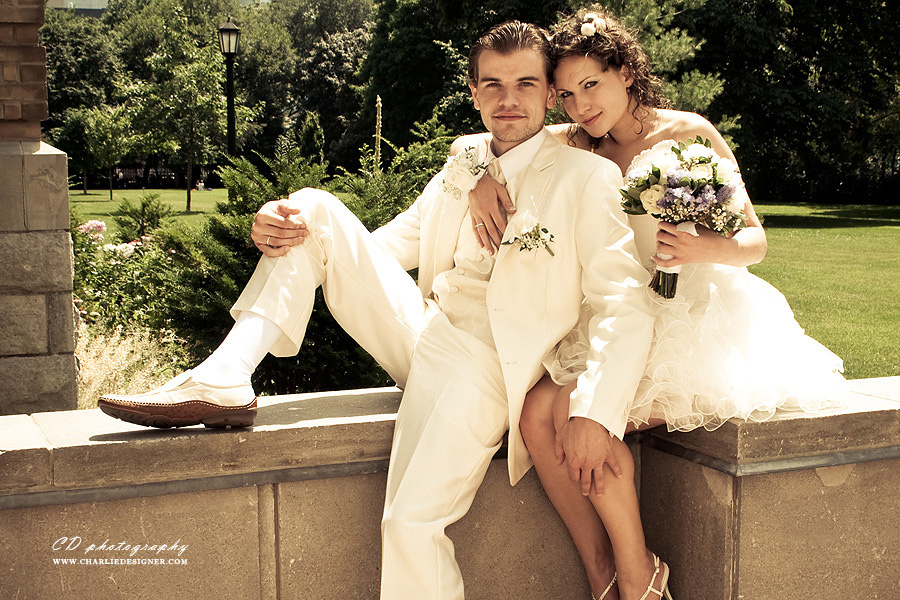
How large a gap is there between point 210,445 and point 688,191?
1.77 meters

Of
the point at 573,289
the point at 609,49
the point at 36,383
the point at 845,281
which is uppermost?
the point at 609,49

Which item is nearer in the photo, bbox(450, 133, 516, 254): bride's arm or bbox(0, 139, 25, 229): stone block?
bbox(450, 133, 516, 254): bride's arm

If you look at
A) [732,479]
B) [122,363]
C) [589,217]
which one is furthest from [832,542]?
[122,363]

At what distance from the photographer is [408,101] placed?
3559 cm

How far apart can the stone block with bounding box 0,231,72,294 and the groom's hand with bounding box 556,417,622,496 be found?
11.3 feet

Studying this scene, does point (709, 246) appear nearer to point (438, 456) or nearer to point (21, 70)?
point (438, 456)

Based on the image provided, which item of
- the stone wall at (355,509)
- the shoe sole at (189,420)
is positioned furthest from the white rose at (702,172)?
the shoe sole at (189,420)

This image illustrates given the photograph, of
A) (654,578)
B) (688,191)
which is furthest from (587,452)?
(688,191)

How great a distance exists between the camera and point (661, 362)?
306 centimetres

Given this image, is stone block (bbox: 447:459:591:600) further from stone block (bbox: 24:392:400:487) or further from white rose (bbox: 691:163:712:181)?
white rose (bbox: 691:163:712:181)

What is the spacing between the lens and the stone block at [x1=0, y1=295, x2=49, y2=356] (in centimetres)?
507

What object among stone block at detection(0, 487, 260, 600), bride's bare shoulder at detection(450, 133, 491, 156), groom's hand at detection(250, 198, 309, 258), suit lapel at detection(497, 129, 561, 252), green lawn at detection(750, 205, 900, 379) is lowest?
green lawn at detection(750, 205, 900, 379)

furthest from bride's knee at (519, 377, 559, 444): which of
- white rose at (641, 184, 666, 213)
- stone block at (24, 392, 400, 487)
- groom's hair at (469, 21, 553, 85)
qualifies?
groom's hair at (469, 21, 553, 85)

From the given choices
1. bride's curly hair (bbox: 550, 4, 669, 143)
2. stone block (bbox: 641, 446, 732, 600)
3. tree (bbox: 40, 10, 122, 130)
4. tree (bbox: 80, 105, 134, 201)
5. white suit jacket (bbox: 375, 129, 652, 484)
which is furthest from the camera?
tree (bbox: 40, 10, 122, 130)
